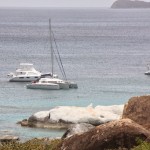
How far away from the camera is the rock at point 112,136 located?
2045cm

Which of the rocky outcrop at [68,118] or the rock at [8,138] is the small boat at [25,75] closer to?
the rocky outcrop at [68,118]

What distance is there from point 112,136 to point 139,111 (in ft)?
11.6

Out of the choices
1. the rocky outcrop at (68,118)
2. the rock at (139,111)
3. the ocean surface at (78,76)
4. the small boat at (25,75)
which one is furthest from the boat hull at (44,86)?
the rock at (139,111)

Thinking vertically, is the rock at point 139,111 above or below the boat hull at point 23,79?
above

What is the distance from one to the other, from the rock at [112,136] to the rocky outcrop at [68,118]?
27524mm

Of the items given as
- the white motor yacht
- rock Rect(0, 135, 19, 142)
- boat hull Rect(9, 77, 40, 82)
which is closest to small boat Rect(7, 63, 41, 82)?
boat hull Rect(9, 77, 40, 82)

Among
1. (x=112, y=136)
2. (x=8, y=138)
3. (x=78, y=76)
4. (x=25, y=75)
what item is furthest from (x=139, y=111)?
(x=78, y=76)

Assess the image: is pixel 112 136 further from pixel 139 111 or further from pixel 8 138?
pixel 8 138

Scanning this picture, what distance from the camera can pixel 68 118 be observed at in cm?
4938

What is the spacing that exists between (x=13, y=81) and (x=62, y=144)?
6591 centimetres

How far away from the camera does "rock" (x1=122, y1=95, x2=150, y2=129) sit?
2364 centimetres

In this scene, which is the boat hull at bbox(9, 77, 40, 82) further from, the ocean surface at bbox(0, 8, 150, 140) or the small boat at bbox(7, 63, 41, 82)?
the ocean surface at bbox(0, 8, 150, 140)

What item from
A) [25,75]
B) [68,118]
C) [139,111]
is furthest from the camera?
[25,75]

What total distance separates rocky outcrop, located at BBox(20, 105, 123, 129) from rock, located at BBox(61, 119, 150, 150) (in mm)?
27524
